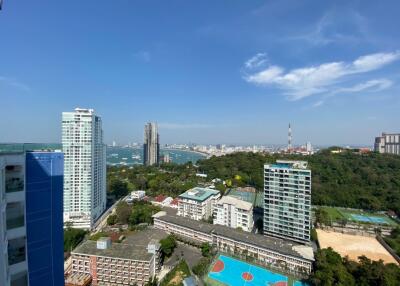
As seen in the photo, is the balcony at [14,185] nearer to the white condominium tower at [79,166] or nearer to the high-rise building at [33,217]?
the high-rise building at [33,217]

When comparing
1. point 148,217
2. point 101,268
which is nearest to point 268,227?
point 148,217

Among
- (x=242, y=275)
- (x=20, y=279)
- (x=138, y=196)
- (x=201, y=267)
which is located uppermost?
(x=20, y=279)

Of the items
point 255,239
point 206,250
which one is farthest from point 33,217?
point 255,239

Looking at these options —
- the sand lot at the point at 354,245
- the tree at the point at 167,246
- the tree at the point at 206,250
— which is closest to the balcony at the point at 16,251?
the tree at the point at 167,246

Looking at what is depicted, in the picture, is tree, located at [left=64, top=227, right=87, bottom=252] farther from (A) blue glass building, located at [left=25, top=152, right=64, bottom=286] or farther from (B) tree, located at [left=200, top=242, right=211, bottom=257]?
(A) blue glass building, located at [left=25, top=152, right=64, bottom=286]

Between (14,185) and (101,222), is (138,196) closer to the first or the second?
(101,222)
